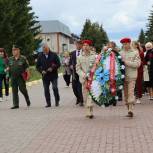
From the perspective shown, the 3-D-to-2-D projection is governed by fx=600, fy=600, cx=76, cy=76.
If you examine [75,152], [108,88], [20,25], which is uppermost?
[20,25]

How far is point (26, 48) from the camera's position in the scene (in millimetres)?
61344

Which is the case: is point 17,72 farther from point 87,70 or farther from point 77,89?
point 87,70

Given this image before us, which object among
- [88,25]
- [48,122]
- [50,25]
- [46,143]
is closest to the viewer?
[46,143]

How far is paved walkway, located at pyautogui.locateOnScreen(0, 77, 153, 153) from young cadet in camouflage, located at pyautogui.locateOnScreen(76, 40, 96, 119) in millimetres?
383

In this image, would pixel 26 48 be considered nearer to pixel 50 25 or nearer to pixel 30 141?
pixel 30 141

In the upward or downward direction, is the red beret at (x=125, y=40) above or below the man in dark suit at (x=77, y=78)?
above

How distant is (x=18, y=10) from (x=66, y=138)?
50.5m

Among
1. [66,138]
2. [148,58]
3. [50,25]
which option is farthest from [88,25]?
[66,138]

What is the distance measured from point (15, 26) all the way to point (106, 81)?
46.8 metres

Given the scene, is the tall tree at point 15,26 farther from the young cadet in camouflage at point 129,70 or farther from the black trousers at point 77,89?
the young cadet in camouflage at point 129,70

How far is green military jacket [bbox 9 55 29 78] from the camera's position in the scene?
17.8 m

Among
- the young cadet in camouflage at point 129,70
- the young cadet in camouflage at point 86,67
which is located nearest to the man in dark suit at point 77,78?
the young cadet in camouflage at point 86,67

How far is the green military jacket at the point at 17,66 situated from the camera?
1775 centimetres

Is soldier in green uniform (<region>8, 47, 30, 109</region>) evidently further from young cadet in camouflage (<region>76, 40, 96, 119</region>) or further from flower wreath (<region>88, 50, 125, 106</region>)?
flower wreath (<region>88, 50, 125, 106</region>)
